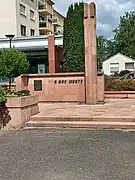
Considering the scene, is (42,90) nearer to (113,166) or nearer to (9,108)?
(9,108)

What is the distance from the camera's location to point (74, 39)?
1719cm

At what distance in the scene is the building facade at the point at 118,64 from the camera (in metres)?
55.8

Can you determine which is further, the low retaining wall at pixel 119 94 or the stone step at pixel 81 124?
the low retaining wall at pixel 119 94

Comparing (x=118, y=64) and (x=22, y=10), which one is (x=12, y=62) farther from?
(x=118, y=64)

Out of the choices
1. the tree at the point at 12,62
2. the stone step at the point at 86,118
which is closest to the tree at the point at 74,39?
the tree at the point at 12,62

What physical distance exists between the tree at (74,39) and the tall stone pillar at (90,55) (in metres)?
2.70

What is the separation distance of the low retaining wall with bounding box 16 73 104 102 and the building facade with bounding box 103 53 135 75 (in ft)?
135

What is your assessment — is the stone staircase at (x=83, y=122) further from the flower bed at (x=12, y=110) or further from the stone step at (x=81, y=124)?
the flower bed at (x=12, y=110)

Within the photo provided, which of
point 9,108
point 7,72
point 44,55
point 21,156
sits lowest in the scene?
point 21,156

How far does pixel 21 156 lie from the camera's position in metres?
6.28

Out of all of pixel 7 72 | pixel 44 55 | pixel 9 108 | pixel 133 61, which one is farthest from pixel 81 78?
pixel 133 61

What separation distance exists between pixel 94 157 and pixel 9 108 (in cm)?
408

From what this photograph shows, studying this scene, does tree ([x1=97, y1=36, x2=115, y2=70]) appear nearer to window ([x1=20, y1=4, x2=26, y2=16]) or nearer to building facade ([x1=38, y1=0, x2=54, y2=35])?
building facade ([x1=38, y1=0, x2=54, y2=35])

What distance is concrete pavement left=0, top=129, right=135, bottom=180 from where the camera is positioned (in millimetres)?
5148
